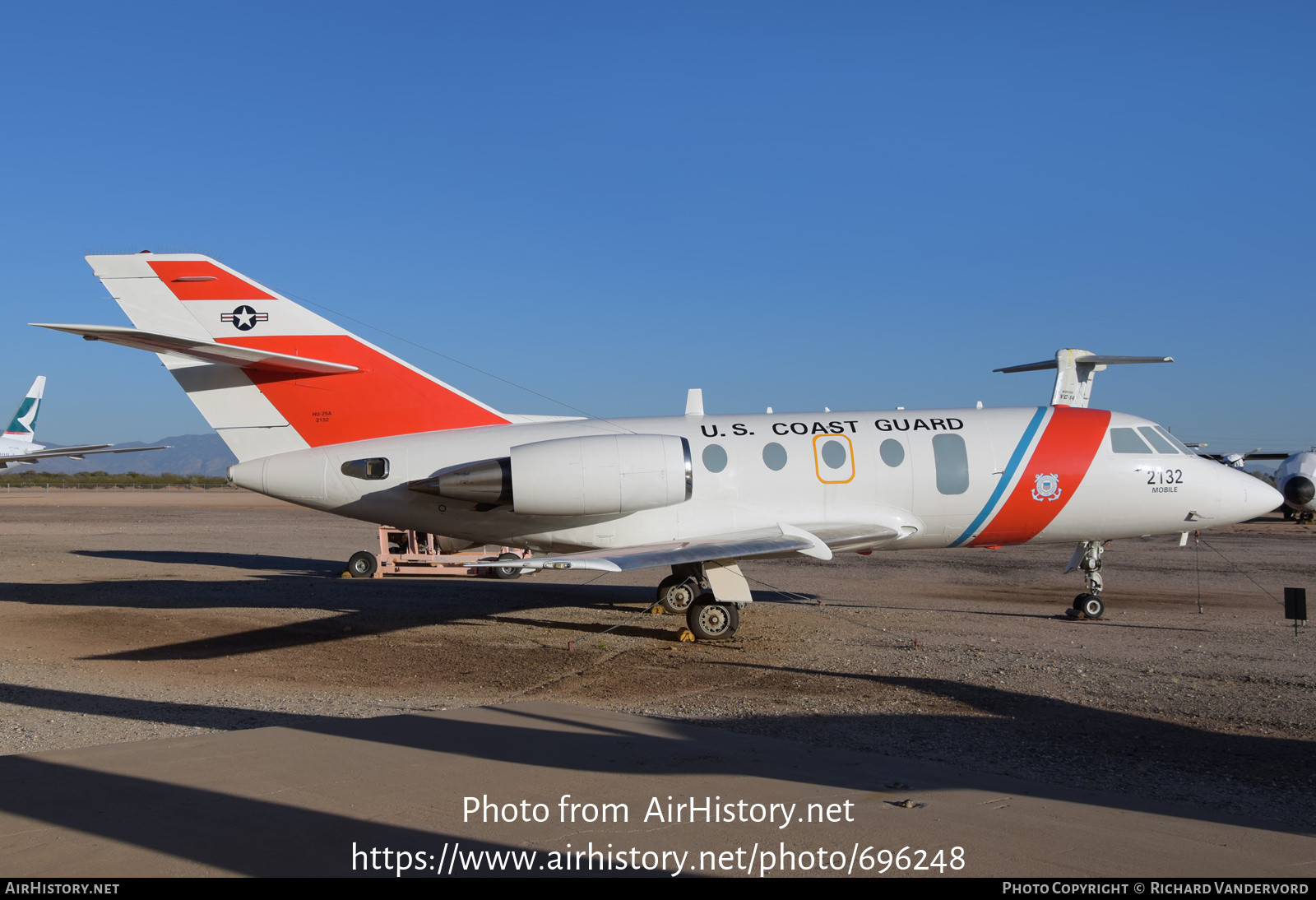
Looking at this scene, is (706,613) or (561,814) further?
(706,613)

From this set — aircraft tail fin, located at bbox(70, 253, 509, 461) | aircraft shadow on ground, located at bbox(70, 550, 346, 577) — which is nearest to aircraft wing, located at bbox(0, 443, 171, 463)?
aircraft shadow on ground, located at bbox(70, 550, 346, 577)

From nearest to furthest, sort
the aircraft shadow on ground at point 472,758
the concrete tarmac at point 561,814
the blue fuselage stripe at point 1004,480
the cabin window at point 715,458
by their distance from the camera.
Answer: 1. the concrete tarmac at point 561,814
2. the aircraft shadow on ground at point 472,758
3. the cabin window at point 715,458
4. the blue fuselage stripe at point 1004,480

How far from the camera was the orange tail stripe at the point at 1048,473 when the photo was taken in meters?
14.5

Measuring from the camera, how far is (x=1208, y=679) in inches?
397

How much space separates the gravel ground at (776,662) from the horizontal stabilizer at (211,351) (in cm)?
400

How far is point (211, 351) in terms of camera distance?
12875mm

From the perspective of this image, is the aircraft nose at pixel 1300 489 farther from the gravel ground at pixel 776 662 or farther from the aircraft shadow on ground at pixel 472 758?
the aircraft shadow on ground at pixel 472 758

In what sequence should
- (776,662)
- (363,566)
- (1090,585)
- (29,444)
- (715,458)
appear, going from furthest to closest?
(29,444) → (363,566) → (1090,585) → (715,458) → (776,662)

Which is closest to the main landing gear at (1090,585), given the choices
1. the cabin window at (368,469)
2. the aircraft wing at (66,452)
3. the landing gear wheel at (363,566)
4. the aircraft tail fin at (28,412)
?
the cabin window at (368,469)

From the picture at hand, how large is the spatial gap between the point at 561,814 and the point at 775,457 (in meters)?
9.13

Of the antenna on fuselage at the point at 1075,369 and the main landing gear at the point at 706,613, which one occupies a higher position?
the antenna on fuselage at the point at 1075,369

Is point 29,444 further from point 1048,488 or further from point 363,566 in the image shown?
point 1048,488

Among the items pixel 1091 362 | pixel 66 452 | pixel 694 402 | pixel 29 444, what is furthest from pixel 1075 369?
pixel 29 444

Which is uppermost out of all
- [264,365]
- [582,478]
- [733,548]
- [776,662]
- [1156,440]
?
[264,365]
